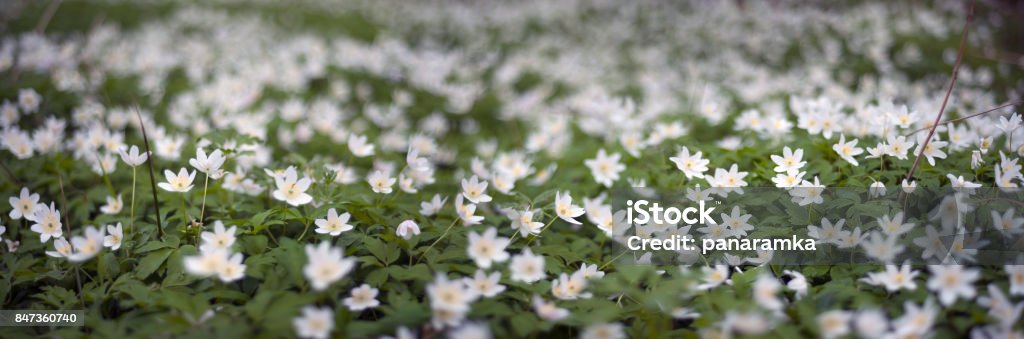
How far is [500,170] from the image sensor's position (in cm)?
294

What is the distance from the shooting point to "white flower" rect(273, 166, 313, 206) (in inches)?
84.9

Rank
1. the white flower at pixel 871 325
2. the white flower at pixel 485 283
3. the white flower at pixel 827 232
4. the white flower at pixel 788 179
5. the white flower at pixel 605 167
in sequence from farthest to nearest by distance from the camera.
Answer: the white flower at pixel 605 167 → the white flower at pixel 788 179 → the white flower at pixel 827 232 → the white flower at pixel 485 283 → the white flower at pixel 871 325

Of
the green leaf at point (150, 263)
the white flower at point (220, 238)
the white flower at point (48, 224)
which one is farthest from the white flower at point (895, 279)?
the white flower at point (48, 224)

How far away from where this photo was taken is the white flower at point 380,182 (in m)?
2.34

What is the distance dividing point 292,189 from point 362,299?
58 cm

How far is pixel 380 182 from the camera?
2367 mm

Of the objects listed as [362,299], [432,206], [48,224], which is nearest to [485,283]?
[362,299]

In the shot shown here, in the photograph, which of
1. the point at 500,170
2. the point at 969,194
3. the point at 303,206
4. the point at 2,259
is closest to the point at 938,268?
the point at 969,194

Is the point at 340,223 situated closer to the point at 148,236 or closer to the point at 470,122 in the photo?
the point at 148,236

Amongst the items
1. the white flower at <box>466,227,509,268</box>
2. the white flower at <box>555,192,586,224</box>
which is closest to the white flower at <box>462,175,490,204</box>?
the white flower at <box>555,192,586,224</box>

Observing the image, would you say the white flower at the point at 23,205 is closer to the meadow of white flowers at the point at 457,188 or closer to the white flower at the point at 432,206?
the meadow of white flowers at the point at 457,188

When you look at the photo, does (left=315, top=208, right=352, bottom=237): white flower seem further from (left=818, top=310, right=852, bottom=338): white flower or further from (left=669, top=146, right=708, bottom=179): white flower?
(left=818, top=310, right=852, bottom=338): white flower

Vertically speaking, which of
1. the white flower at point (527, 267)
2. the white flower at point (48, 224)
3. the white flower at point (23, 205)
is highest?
the white flower at point (23, 205)

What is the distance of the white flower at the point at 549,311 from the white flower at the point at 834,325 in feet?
2.27
